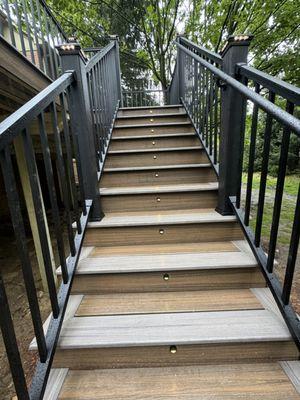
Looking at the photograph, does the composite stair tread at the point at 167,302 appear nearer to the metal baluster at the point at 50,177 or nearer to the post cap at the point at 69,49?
the metal baluster at the point at 50,177

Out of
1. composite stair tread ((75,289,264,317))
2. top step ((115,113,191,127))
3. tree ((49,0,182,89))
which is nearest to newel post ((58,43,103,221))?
composite stair tread ((75,289,264,317))

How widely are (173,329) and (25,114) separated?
3.77 ft

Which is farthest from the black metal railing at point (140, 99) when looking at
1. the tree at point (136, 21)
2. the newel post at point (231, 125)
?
the newel post at point (231, 125)

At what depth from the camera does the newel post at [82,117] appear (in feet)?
4.99

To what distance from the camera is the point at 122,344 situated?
44.8 inches

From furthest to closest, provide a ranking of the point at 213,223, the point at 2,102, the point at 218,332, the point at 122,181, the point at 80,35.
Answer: the point at 80,35 < the point at 2,102 < the point at 122,181 < the point at 213,223 < the point at 218,332

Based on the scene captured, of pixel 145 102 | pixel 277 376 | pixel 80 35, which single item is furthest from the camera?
pixel 145 102

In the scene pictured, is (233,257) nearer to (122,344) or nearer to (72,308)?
(122,344)

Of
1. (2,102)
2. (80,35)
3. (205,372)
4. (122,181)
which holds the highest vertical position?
(80,35)

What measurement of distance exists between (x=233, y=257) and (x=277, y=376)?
61 centimetres

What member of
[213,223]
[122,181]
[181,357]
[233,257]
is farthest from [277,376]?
[122,181]

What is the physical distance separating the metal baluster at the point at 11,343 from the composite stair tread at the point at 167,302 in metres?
0.47

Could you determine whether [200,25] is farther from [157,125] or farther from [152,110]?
[157,125]

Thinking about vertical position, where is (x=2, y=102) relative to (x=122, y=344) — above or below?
above
